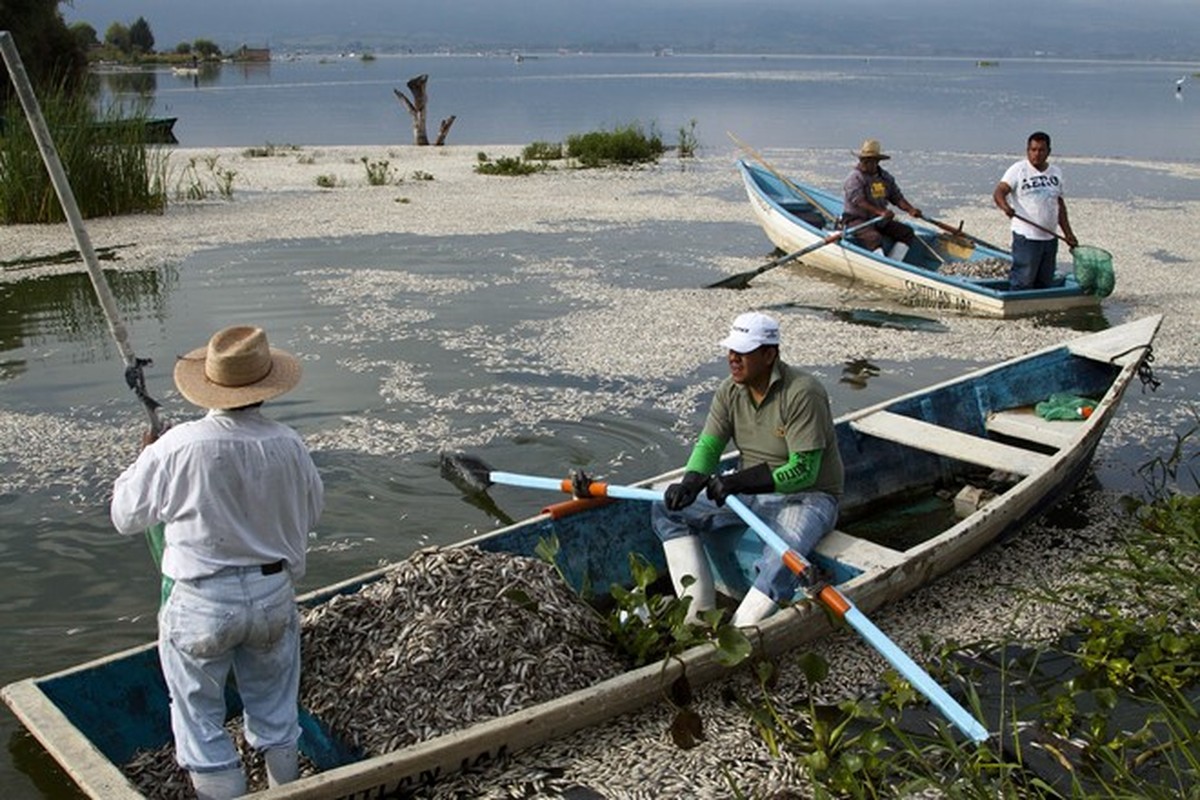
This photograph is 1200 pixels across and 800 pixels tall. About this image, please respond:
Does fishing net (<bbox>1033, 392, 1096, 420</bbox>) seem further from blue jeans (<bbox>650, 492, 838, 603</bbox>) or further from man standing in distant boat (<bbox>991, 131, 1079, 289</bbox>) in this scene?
man standing in distant boat (<bbox>991, 131, 1079, 289</bbox>)

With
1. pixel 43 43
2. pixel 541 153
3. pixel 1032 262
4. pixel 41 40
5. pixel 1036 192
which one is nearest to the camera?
pixel 1036 192

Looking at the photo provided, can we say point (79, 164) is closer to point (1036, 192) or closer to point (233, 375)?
point (1036, 192)

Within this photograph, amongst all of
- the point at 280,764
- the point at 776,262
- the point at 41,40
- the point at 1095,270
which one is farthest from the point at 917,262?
the point at 41,40

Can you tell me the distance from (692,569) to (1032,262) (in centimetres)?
747

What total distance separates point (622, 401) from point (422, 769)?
527cm

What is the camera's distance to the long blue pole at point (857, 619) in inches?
177

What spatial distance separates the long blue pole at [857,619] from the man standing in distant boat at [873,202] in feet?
25.7

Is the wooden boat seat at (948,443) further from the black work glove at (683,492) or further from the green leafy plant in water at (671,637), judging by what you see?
the green leafy plant in water at (671,637)

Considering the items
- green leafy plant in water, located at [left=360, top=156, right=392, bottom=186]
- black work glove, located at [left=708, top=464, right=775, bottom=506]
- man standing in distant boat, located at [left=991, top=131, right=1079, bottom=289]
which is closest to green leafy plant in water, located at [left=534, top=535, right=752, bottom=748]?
black work glove, located at [left=708, top=464, right=775, bottom=506]

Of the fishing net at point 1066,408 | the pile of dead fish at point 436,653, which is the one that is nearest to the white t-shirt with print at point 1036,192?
the fishing net at point 1066,408

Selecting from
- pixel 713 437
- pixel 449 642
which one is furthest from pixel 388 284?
pixel 449 642

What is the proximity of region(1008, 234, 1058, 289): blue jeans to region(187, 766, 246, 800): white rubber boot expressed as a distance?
9.72m

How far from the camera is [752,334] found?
553 cm

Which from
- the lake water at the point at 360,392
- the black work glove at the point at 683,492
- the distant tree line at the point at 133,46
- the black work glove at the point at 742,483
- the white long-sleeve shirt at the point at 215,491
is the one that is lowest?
the distant tree line at the point at 133,46
